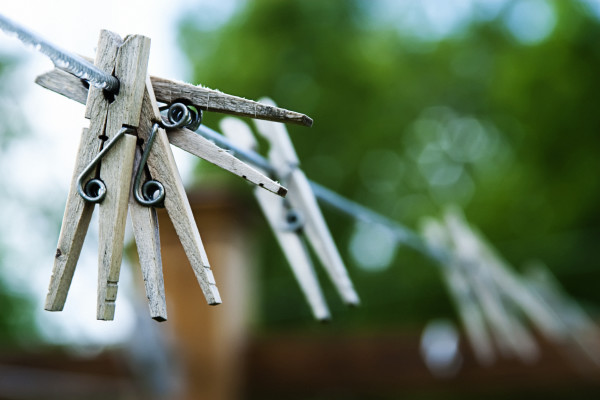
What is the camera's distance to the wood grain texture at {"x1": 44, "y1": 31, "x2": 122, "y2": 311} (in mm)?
556

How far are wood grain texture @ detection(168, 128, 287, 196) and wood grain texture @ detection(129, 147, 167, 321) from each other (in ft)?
0.13

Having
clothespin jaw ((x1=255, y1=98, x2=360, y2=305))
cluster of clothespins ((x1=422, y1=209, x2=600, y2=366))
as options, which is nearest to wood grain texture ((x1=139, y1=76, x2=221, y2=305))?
clothespin jaw ((x1=255, y1=98, x2=360, y2=305))

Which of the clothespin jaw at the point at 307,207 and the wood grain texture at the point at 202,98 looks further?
the clothespin jaw at the point at 307,207

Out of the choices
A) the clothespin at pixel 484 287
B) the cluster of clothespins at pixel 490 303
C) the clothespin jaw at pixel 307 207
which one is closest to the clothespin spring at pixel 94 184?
the clothespin jaw at pixel 307 207

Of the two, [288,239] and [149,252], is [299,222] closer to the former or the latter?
[288,239]

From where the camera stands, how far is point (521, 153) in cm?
503

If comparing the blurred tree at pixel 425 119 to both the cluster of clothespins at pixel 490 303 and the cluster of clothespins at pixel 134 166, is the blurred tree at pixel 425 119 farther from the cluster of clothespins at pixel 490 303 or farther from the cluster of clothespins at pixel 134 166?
the cluster of clothespins at pixel 134 166

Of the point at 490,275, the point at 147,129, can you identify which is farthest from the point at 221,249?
the point at 147,129

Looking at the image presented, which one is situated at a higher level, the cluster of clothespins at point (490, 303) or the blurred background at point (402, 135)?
the blurred background at point (402, 135)

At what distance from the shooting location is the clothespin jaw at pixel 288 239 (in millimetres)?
1005

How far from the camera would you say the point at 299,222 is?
3.28ft

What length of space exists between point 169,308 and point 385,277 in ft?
10.3

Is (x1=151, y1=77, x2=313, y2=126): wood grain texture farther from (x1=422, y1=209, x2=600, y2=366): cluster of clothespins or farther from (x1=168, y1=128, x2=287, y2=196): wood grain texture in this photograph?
(x1=422, y1=209, x2=600, y2=366): cluster of clothespins

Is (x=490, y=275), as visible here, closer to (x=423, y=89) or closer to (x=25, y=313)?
(x=423, y=89)
